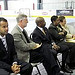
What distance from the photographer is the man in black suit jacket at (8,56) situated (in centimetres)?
235

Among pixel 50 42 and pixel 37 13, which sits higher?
pixel 37 13

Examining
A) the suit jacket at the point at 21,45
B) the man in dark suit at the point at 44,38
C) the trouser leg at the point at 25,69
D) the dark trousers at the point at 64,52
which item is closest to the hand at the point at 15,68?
the trouser leg at the point at 25,69

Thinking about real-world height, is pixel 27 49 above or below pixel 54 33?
below

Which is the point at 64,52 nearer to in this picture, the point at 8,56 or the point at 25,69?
the point at 25,69

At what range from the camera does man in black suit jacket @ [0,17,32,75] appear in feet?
7.72

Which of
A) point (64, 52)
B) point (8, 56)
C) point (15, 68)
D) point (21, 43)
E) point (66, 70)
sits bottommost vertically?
point (66, 70)

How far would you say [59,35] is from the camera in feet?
12.4

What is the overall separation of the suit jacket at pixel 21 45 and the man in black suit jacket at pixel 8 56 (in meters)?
0.29

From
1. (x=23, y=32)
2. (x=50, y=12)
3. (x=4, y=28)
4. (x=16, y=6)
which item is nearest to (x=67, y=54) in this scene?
(x=23, y=32)

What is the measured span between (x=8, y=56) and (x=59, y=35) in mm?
1569

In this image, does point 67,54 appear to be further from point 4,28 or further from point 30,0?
point 30,0

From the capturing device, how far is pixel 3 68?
2.35 m

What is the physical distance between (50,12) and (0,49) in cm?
605

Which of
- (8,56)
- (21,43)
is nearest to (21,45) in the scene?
(21,43)
